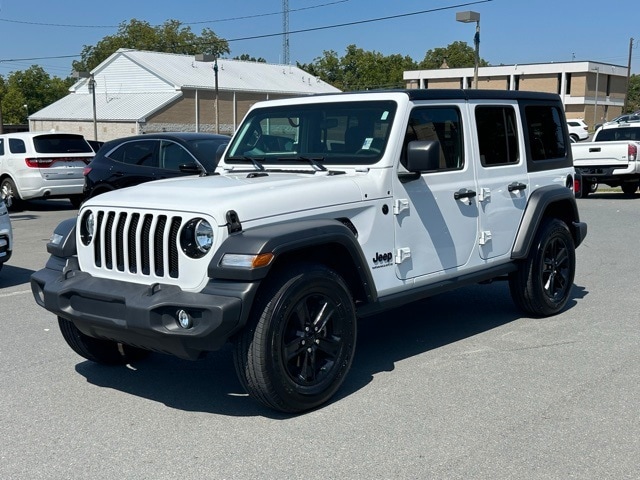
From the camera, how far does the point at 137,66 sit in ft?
Answer: 202

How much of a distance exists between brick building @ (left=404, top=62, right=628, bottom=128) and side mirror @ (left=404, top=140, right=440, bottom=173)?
67379 mm

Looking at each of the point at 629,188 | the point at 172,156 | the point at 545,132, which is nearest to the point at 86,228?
the point at 545,132

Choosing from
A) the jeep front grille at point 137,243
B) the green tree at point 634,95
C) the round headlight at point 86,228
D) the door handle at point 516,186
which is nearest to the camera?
the jeep front grille at point 137,243

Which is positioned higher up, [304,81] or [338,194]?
[304,81]

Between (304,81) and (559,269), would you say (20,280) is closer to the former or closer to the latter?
(559,269)

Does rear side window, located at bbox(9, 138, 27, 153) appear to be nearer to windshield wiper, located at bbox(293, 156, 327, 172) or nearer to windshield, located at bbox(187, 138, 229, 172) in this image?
windshield, located at bbox(187, 138, 229, 172)

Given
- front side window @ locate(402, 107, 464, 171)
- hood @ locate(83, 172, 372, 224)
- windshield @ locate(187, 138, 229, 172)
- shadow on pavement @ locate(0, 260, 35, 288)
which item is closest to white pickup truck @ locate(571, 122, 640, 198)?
windshield @ locate(187, 138, 229, 172)

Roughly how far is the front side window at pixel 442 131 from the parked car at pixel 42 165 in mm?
12981

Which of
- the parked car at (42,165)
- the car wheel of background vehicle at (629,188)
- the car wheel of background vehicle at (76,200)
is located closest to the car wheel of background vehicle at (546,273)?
the parked car at (42,165)

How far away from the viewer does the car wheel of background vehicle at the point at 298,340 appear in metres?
4.52

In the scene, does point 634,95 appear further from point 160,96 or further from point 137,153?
point 137,153

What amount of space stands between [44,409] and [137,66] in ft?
196

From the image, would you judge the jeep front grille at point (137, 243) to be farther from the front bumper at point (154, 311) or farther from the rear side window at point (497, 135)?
the rear side window at point (497, 135)

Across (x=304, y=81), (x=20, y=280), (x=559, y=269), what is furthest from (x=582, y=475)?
(x=304, y=81)
